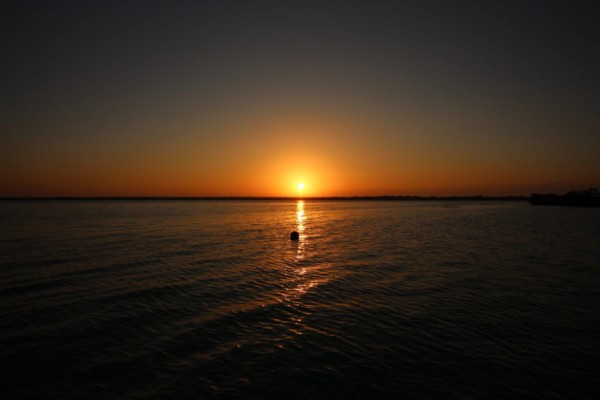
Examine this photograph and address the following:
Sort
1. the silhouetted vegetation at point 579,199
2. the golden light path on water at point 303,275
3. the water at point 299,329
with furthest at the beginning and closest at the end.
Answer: the silhouetted vegetation at point 579,199, the golden light path on water at point 303,275, the water at point 299,329

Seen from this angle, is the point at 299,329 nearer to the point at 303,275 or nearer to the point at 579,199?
the point at 303,275

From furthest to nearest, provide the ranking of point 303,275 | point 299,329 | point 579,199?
point 579,199, point 303,275, point 299,329

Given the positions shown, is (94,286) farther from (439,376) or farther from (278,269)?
(439,376)

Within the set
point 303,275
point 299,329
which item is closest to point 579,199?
point 303,275

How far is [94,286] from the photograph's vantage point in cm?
2006

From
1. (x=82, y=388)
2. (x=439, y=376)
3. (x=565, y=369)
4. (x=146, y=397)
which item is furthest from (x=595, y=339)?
(x=82, y=388)

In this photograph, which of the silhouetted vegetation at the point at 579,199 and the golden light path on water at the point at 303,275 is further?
the silhouetted vegetation at the point at 579,199

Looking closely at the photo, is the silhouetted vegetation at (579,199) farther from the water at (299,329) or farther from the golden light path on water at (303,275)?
the golden light path on water at (303,275)

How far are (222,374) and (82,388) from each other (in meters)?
3.84

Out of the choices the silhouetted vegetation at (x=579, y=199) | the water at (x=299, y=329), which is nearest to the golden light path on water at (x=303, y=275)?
the water at (x=299, y=329)

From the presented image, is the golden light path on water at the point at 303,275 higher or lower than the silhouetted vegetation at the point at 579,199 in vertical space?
lower

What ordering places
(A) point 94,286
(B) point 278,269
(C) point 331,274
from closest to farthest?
(A) point 94,286 → (C) point 331,274 → (B) point 278,269

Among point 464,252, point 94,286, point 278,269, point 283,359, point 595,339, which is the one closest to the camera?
point 283,359

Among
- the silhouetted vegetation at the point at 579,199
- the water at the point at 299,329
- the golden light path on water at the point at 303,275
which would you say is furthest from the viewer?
the silhouetted vegetation at the point at 579,199
